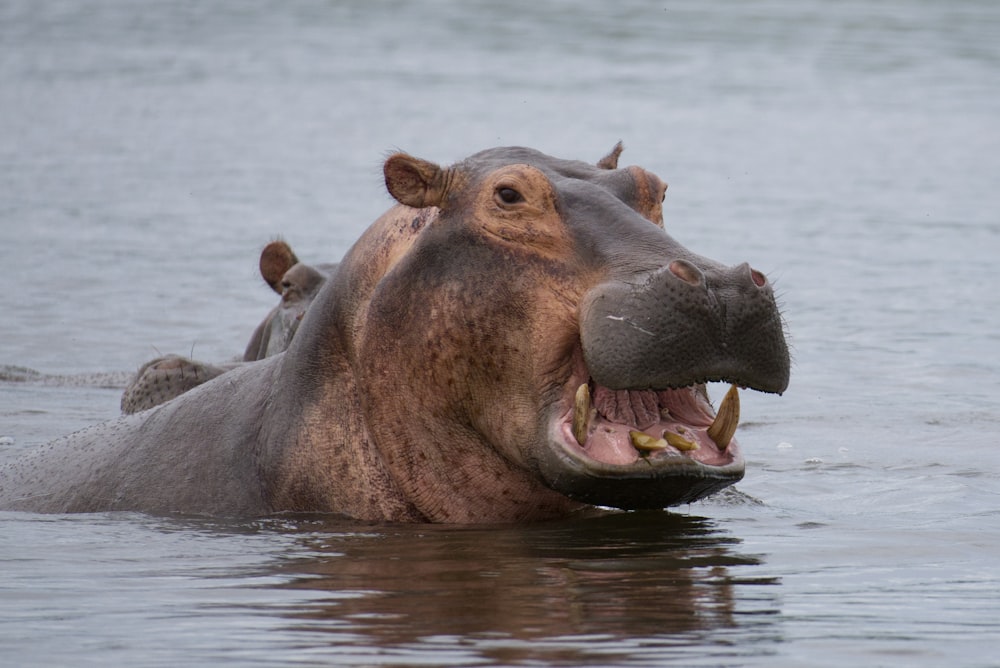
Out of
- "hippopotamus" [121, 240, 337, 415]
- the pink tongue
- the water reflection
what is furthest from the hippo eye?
"hippopotamus" [121, 240, 337, 415]

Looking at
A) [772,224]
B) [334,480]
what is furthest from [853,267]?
[334,480]

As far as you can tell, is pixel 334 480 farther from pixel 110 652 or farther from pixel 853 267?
pixel 853 267

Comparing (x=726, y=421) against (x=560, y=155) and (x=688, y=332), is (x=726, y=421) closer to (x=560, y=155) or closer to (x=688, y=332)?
(x=688, y=332)

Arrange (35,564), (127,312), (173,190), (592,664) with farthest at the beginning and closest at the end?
(173,190) < (127,312) < (35,564) < (592,664)

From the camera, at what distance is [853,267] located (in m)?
16.5

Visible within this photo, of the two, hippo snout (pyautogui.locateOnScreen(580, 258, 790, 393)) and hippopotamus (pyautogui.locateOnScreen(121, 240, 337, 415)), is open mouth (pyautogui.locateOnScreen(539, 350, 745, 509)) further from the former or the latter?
hippopotamus (pyautogui.locateOnScreen(121, 240, 337, 415))

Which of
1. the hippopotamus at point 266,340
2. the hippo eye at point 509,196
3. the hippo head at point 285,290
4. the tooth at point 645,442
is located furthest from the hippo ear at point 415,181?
the hippo head at point 285,290

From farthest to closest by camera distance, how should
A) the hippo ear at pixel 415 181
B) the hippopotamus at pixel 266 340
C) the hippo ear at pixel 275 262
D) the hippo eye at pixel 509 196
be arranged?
the hippo ear at pixel 275 262 → the hippopotamus at pixel 266 340 → the hippo ear at pixel 415 181 → the hippo eye at pixel 509 196

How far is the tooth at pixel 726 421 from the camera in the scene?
5.48 meters

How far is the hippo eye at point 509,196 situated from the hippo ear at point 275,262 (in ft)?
15.6

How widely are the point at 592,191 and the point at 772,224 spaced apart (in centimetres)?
1345

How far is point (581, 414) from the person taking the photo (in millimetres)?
5484

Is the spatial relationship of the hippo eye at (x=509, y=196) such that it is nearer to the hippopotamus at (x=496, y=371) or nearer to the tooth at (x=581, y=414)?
the hippopotamus at (x=496, y=371)

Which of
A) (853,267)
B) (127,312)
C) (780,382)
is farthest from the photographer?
(853,267)
